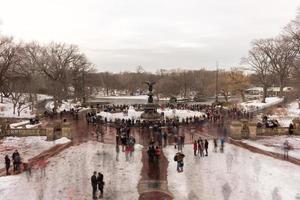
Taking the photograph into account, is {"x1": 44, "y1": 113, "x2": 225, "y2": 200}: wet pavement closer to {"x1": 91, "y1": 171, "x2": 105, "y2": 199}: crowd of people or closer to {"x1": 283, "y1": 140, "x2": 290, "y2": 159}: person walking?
{"x1": 91, "y1": 171, "x2": 105, "y2": 199}: crowd of people

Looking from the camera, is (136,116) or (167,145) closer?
(167,145)

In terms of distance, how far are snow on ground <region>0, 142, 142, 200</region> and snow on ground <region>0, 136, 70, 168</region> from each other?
2.32 m

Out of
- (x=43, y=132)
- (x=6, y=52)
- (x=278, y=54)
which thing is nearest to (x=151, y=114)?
(x=43, y=132)

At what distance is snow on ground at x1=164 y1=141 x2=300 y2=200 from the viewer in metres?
16.3

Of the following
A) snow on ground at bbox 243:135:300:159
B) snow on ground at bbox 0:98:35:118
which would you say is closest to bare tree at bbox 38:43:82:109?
Result: snow on ground at bbox 0:98:35:118

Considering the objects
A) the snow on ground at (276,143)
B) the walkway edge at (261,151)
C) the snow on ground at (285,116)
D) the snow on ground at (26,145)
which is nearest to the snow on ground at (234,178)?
the walkway edge at (261,151)

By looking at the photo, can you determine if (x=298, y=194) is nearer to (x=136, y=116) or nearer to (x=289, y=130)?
(x=289, y=130)

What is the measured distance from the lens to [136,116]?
4159cm

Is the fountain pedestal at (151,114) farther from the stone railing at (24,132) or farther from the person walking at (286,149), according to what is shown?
the person walking at (286,149)

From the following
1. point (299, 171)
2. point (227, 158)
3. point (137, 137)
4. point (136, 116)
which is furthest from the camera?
point (136, 116)

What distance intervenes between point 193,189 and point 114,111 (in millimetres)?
28438

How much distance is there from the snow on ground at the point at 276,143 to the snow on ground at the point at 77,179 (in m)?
8.72

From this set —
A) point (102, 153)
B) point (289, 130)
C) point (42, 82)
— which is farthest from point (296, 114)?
point (42, 82)

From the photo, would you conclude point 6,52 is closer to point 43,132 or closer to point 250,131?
point 43,132
